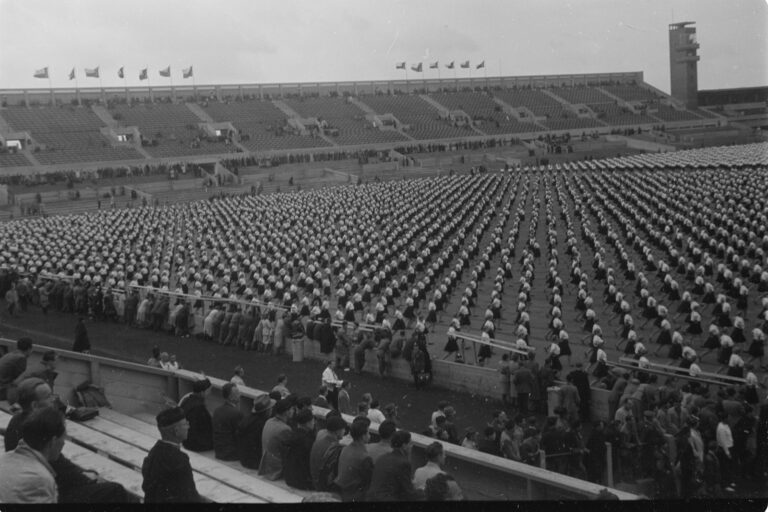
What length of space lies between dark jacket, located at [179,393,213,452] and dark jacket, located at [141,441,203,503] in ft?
7.64

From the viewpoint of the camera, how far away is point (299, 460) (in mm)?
6855

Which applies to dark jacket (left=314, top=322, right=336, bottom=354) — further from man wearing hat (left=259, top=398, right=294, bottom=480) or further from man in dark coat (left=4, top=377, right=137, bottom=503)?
man in dark coat (left=4, top=377, right=137, bottom=503)

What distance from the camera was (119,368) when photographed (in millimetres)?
9836

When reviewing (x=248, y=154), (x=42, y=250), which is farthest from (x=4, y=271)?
(x=248, y=154)

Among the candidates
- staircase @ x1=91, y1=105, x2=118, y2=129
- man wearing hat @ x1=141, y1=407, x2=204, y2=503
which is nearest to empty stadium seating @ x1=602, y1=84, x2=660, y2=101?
staircase @ x1=91, y1=105, x2=118, y2=129

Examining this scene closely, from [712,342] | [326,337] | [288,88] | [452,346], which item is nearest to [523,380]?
[452,346]

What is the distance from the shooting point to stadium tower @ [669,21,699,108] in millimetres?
87750

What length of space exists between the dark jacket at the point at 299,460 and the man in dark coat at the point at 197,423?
1179 mm

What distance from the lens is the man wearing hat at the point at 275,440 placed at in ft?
22.9

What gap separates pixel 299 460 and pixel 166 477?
1784mm

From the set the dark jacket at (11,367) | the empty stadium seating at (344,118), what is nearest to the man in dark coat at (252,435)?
the dark jacket at (11,367)

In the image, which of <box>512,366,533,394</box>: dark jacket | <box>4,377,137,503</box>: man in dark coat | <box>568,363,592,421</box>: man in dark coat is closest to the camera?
<box>4,377,137,503</box>: man in dark coat

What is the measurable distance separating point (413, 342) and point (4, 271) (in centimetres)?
1467

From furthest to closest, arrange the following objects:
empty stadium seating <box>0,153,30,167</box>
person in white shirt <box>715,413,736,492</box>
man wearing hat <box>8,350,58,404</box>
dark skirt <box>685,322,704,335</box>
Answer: empty stadium seating <box>0,153,30,167</box>, dark skirt <box>685,322,704,335</box>, person in white shirt <box>715,413,736,492</box>, man wearing hat <box>8,350,58,404</box>
